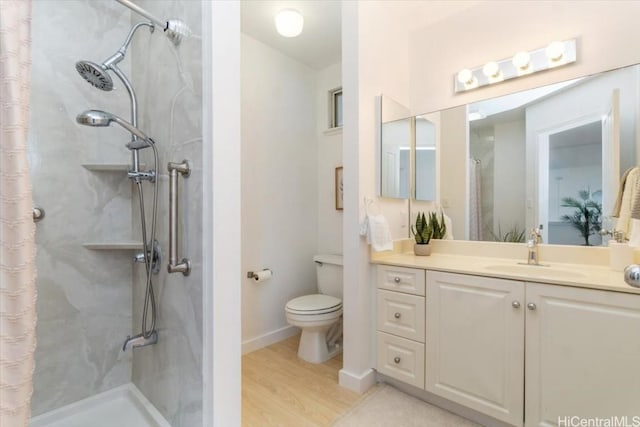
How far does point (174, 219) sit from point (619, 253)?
2052mm

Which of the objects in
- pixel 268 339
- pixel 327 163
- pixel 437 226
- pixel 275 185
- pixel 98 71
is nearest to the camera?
pixel 98 71

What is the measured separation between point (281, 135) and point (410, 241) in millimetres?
1434

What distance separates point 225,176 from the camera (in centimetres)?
105

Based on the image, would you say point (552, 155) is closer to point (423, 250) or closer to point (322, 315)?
point (423, 250)

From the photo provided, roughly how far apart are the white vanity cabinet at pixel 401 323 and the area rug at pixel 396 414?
115 millimetres

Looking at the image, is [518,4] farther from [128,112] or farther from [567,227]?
[128,112]

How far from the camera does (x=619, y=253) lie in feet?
4.70

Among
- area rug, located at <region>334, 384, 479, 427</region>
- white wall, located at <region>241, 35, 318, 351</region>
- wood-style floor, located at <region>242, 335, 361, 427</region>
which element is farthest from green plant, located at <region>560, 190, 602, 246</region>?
white wall, located at <region>241, 35, 318, 351</region>

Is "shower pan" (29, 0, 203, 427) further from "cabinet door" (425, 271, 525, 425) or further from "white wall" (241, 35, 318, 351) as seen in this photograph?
"cabinet door" (425, 271, 525, 425)

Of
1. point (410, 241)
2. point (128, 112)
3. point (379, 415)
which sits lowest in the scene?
point (379, 415)

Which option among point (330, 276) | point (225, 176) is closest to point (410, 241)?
point (330, 276)

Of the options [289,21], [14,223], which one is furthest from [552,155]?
[14,223]

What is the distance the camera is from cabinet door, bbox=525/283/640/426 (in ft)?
3.72

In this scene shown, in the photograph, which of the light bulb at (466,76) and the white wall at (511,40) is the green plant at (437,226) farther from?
the light bulb at (466,76)
